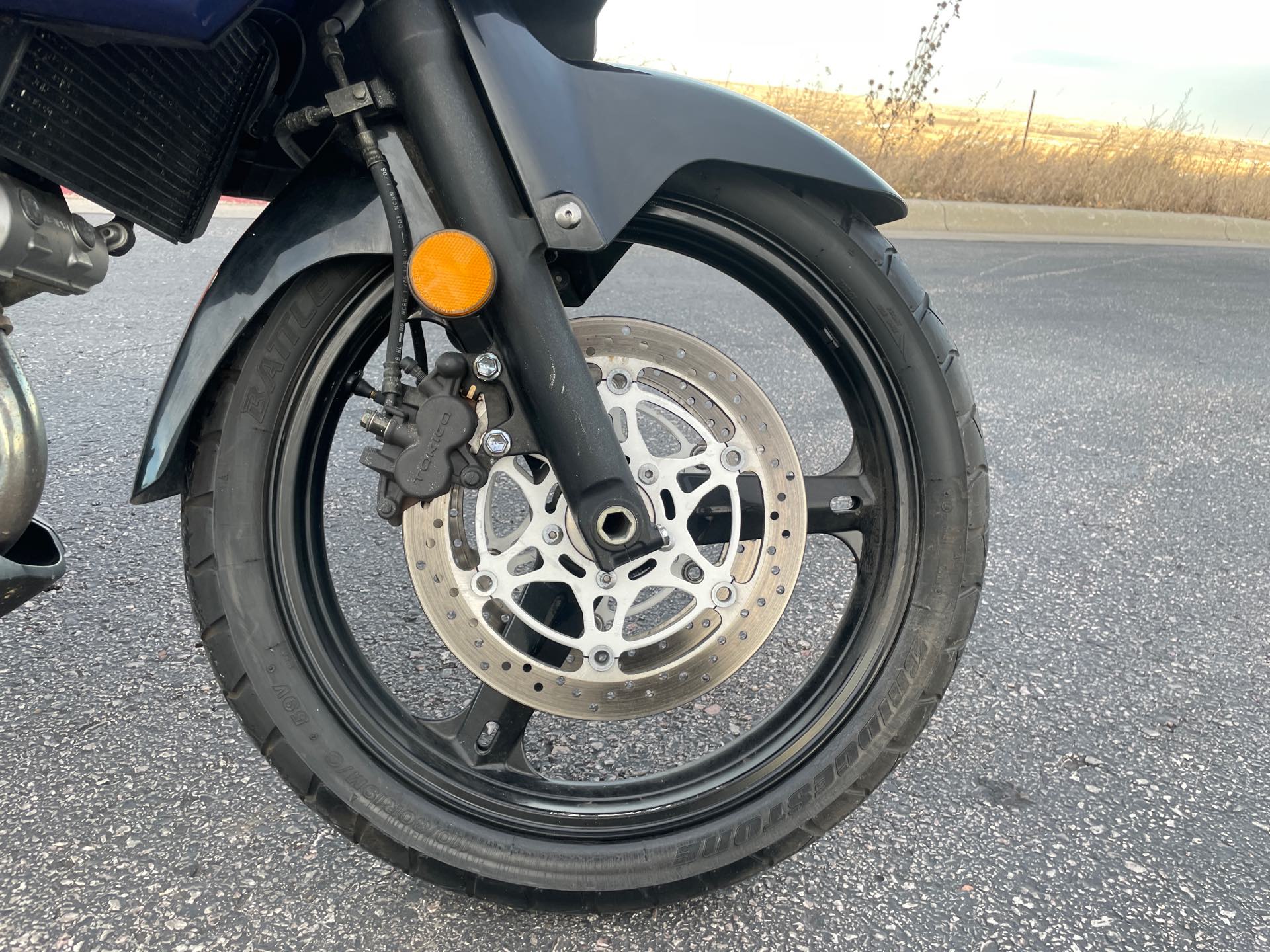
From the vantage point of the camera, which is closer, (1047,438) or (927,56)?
(1047,438)

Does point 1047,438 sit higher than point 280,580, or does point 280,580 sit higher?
point 280,580

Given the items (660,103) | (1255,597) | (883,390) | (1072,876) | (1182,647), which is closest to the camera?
(660,103)

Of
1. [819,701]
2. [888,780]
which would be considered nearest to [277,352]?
[819,701]

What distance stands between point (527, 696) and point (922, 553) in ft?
1.76

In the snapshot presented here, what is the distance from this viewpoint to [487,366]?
123 centimetres

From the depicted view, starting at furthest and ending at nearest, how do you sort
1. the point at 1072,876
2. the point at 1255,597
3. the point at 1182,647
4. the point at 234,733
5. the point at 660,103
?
the point at 1255,597, the point at 1182,647, the point at 234,733, the point at 1072,876, the point at 660,103

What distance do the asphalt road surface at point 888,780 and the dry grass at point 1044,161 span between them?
5886mm

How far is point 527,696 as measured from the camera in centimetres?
136

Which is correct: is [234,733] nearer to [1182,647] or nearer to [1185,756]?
[1185,756]

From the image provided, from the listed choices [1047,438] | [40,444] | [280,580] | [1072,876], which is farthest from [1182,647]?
[40,444]

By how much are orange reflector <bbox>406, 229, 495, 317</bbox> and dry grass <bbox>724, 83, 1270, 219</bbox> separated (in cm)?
763

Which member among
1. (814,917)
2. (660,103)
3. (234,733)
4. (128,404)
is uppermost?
(660,103)

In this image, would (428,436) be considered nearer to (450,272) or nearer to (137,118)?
(450,272)

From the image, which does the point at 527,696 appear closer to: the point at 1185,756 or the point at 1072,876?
the point at 1072,876
